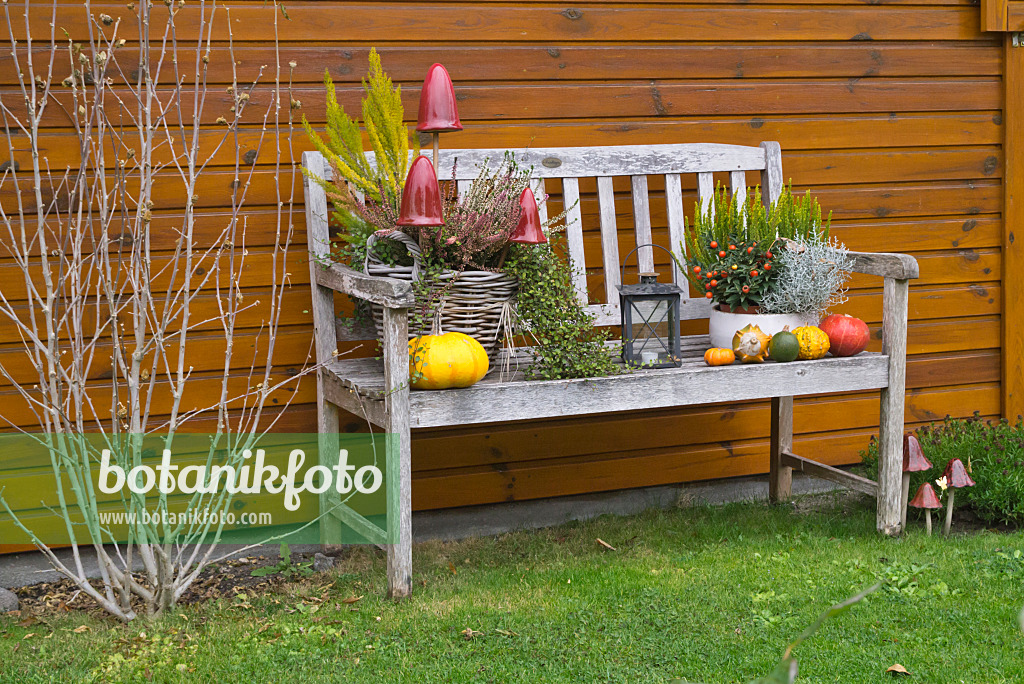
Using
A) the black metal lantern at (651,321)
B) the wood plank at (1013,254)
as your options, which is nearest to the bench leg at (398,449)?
the black metal lantern at (651,321)

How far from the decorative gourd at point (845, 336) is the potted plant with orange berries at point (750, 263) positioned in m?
0.08

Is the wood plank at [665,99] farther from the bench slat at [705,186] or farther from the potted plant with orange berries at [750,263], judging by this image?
the potted plant with orange berries at [750,263]

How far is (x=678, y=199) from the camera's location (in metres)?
3.65

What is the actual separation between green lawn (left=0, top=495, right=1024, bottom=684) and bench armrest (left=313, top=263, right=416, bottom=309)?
35.4 inches

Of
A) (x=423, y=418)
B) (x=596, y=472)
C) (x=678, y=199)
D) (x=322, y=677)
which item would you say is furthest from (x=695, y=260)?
(x=322, y=677)

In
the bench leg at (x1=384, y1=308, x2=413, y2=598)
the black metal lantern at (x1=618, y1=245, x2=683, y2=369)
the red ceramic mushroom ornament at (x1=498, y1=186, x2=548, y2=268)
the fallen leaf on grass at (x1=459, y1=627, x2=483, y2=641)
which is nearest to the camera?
the fallen leaf on grass at (x1=459, y1=627, x2=483, y2=641)

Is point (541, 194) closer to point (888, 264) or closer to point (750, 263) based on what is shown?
point (750, 263)

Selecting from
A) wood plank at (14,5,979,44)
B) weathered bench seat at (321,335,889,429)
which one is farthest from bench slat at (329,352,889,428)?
wood plank at (14,5,979,44)

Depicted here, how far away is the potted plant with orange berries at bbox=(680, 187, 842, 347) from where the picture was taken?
3.23 meters

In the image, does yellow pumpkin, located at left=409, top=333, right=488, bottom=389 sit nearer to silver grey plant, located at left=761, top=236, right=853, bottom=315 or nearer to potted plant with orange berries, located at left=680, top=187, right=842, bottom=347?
potted plant with orange berries, located at left=680, top=187, right=842, bottom=347

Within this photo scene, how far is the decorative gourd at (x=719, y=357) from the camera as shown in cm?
312

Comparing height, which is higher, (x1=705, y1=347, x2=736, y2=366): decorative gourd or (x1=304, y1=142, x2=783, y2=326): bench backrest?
(x1=304, y1=142, x2=783, y2=326): bench backrest

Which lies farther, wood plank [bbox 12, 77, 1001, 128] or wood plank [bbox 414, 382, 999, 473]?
wood plank [bbox 414, 382, 999, 473]

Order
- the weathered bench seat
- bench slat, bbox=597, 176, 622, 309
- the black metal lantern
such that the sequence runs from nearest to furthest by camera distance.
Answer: the weathered bench seat → the black metal lantern → bench slat, bbox=597, 176, 622, 309
